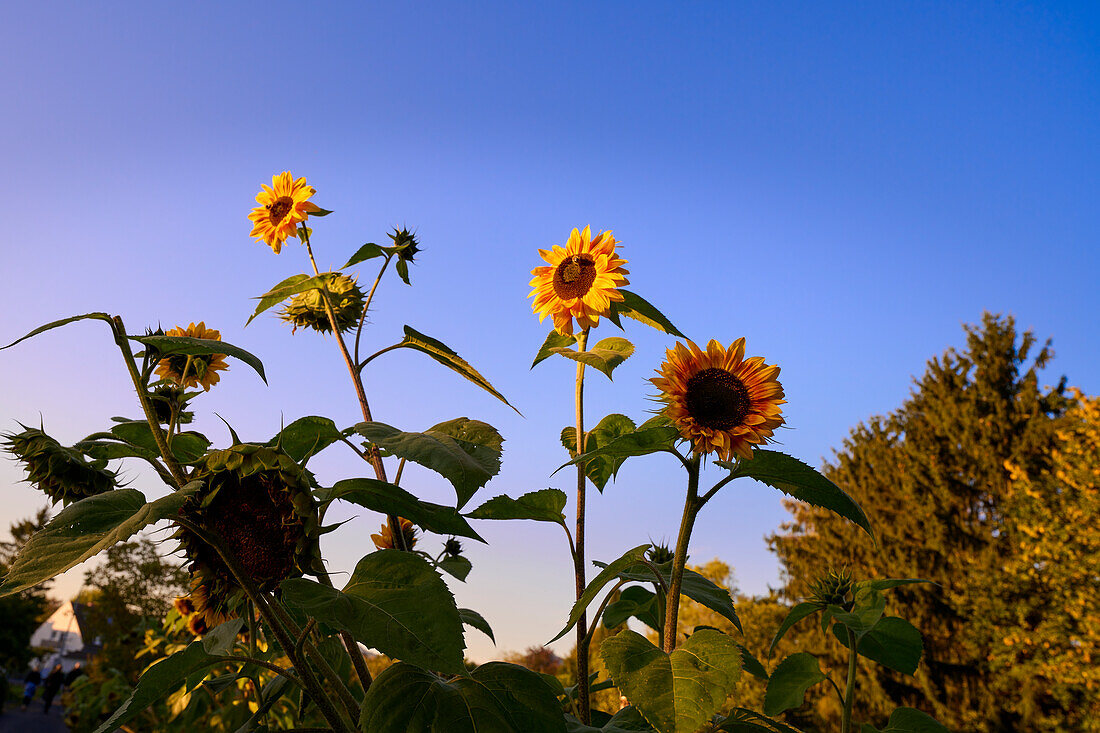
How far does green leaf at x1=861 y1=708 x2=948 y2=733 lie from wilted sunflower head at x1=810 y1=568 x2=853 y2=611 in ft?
0.69

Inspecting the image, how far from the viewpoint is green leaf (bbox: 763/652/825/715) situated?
1.05 meters

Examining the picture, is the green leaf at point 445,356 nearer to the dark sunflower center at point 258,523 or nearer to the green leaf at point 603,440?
the green leaf at point 603,440

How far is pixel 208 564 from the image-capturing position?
0.73 m

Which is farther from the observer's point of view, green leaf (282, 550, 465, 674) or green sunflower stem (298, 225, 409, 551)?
green sunflower stem (298, 225, 409, 551)

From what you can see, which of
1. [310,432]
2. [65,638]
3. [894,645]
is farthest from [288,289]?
[65,638]

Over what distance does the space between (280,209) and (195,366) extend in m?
0.66

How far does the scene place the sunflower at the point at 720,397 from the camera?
974 mm

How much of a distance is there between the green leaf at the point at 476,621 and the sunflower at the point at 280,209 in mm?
917

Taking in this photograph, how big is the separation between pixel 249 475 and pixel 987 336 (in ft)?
71.8

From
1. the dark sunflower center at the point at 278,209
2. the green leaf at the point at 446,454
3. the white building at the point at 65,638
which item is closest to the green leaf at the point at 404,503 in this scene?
the green leaf at the point at 446,454

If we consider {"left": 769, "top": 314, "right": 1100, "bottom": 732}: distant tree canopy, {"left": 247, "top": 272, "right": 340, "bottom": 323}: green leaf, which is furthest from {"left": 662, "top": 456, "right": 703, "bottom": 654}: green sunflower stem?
{"left": 769, "top": 314, "right": 1100, "bottom": 732}: distant tree canopy

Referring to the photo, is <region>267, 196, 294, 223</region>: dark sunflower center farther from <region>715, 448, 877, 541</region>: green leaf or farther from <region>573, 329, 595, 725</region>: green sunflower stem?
<region>715, 448, 877, 541</region>: green leaf

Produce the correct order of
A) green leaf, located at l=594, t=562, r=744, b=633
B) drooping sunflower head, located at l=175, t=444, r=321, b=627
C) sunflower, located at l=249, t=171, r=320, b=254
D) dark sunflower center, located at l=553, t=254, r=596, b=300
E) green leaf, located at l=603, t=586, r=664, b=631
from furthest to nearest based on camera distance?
sunflower, located at l=249, t=171, r=320, b=254 → dark sunflower center, located at l=553, t=254, r=596, b=300 → green leaf, located at l=603, t=586, r=664, b=631 → green leaf, located at l=594, t=562, r=744, b=633 → drooping sunflower head, located at l=175, t=444, r=321, b=627

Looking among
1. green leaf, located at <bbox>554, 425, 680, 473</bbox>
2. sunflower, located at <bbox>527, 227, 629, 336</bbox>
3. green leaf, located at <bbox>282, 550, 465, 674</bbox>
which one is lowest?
green leaf, located at <bbox>282, 550, 465, 674</bbox>
